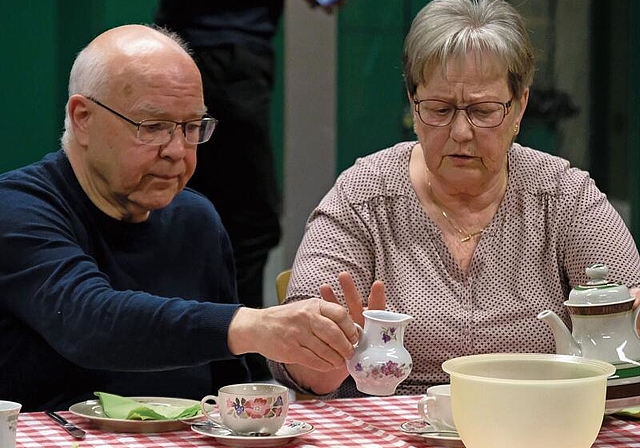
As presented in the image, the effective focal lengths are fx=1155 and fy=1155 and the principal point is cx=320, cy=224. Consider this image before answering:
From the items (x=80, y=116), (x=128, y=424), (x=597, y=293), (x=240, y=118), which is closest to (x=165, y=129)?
(x=80, y=116)

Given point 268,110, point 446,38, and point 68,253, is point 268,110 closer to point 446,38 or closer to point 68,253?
point 446,38

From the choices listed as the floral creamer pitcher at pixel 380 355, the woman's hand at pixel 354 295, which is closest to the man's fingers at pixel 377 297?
the woman's hand at pixel 354 295

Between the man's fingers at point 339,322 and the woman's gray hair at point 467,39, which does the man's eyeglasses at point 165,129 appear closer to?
the woman's gray hair at point 467,39

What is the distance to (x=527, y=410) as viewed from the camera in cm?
147

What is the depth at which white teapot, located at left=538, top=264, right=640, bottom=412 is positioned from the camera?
1744 millimetres

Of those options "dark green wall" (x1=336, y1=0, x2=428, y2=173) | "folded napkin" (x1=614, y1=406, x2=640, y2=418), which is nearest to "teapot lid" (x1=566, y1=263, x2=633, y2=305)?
"folded napkin" (x1=614, y1=406, x2=640, y2=418)

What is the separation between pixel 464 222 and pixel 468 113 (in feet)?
0.85

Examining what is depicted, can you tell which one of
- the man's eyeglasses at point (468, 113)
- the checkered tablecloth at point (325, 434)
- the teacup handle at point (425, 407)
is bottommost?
the checkered tablecloth at point (325, 434)

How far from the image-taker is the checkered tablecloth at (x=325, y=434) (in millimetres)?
1741

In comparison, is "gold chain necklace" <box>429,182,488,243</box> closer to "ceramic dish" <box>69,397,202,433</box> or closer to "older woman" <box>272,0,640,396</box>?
"older woman" <box>272,0,640,396</box>

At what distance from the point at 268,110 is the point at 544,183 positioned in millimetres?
1756

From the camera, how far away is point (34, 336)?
2201 mm

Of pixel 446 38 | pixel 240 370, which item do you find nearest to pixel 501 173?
pixel 446 38

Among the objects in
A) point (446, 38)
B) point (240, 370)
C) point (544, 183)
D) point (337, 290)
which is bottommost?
point (240, 370)
